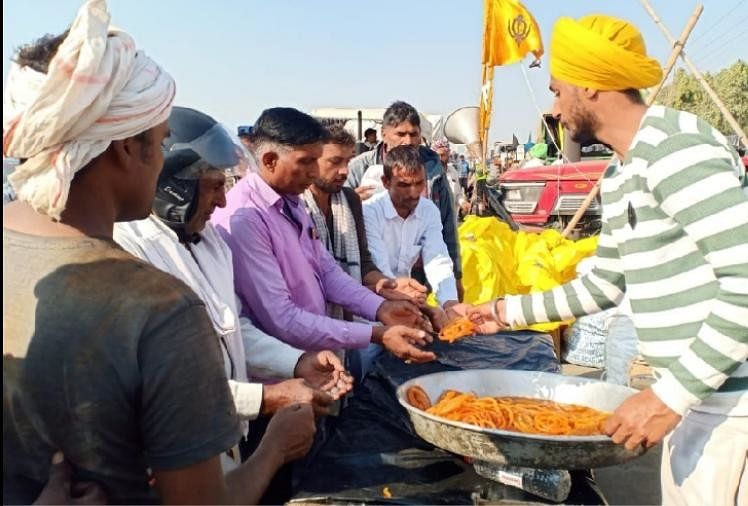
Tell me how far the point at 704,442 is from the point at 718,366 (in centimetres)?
34

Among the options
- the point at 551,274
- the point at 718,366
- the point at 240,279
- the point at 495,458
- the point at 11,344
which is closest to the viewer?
the point at 11,344

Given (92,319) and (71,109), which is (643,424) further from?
(71,109)

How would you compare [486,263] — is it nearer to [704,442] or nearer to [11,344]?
[704,442]

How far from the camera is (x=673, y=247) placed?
165 cm

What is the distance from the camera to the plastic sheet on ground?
1715mm

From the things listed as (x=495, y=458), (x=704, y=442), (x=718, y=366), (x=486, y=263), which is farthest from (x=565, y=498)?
(x=486, y=263)

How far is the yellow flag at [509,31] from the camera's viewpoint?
8500 mm

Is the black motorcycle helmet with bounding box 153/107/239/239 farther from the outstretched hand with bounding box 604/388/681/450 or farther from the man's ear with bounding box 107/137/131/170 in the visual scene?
the outstretched hand with bounding box 604/388/681/450

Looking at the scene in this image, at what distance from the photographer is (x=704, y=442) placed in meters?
1.73

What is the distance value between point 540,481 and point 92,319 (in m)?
1.31

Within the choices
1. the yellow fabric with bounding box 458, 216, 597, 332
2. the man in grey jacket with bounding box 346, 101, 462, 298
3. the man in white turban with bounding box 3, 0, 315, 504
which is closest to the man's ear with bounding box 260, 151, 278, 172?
the man in white turban with bounding box 3, 0, 315, 504

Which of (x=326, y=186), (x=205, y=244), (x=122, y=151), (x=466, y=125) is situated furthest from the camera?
(x=466, y=125)

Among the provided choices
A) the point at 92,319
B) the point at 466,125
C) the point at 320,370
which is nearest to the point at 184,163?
the point at 320,370

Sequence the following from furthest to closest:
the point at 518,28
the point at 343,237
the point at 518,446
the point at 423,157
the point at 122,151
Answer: the point at 518,28
the point at 423,157
the point at 343,237
the point at 518,446
the point at 122,151
